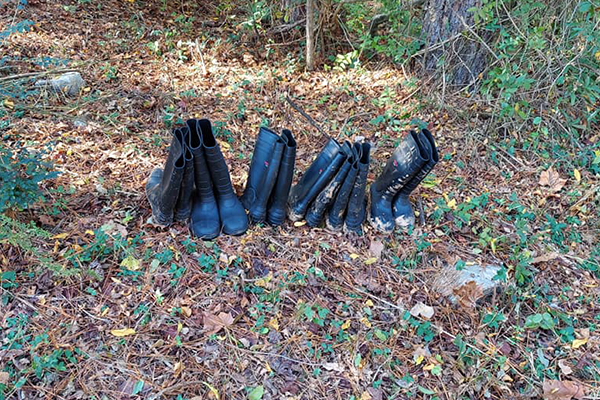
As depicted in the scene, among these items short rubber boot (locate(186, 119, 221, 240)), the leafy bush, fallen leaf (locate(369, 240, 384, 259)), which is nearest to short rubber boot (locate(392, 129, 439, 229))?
fallen leaf (locate(369, 240, 384, 259))

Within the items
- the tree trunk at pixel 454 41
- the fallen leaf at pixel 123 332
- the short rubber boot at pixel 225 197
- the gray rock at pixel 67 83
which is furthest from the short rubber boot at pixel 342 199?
the gray rock at pixel 67 83

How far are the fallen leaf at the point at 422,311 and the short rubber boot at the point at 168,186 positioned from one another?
1329 millimetres

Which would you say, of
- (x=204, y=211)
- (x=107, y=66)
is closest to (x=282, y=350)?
(x=204, y=211)

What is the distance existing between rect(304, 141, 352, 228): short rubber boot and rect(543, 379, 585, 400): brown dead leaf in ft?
4.31

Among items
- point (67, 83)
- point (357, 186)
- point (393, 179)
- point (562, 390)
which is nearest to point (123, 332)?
point (357, 186)

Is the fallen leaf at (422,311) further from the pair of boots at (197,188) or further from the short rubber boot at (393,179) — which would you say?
the pair of boots at (197,188)

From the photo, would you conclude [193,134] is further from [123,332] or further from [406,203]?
[406,203]

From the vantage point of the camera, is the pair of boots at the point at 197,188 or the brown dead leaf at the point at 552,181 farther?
the brown dead leaf at the point at 552,181

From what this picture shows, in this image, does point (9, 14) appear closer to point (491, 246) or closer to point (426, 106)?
point (426, 106)

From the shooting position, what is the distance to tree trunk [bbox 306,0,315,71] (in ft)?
11.0

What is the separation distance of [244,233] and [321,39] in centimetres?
214

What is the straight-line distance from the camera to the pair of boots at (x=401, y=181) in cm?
221

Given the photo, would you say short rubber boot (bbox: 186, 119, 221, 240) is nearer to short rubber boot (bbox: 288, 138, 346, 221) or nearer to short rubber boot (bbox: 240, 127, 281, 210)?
short rubber boot (bbox: 240, 127, 281, 210)

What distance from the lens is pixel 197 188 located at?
221cm
